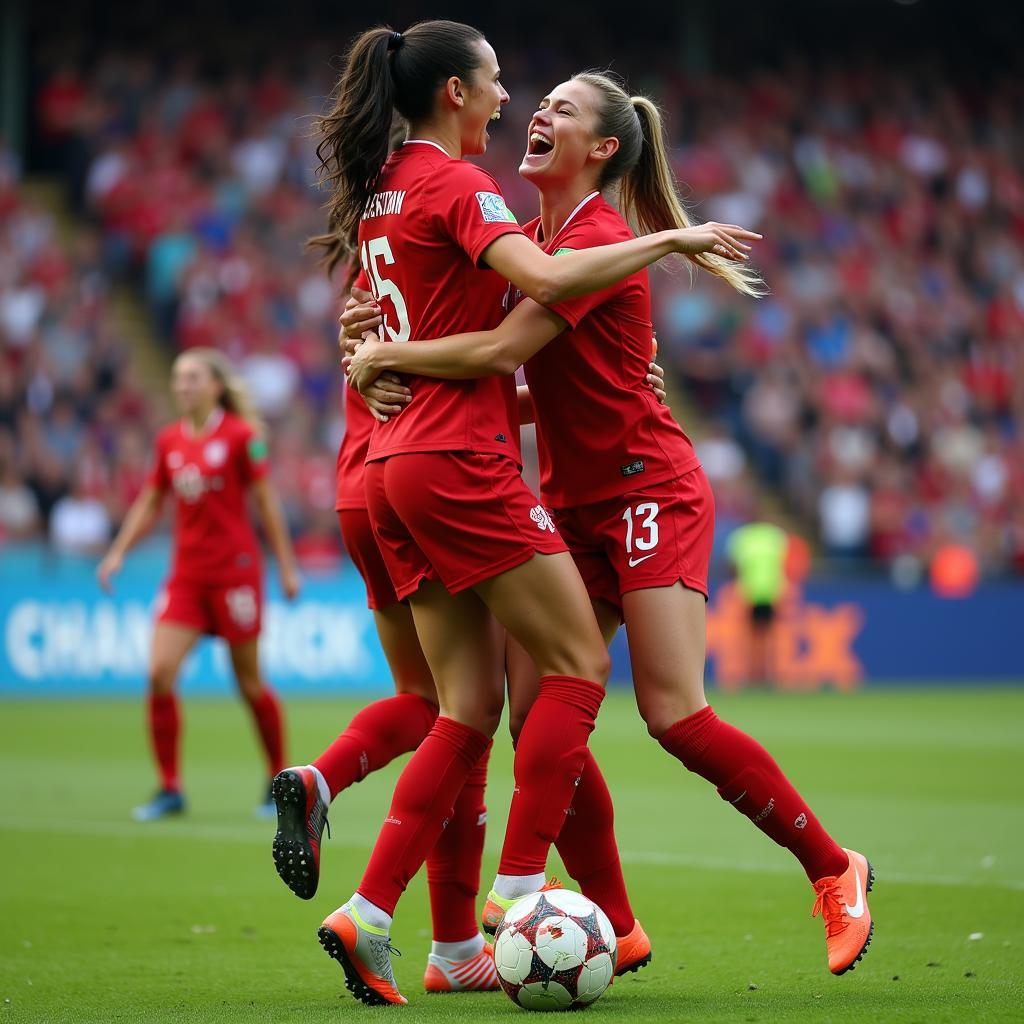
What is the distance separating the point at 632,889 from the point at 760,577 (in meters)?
11.7

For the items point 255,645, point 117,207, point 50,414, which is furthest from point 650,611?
point 117,207

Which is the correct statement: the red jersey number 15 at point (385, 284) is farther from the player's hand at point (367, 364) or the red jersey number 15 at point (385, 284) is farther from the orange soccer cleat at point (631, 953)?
the orange soccer cleat at point (631, 953)

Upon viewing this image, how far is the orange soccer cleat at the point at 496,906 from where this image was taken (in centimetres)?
461

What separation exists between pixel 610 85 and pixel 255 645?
506cm

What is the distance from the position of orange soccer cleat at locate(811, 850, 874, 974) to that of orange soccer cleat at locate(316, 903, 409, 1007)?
117 centimetres

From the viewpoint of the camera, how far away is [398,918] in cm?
628

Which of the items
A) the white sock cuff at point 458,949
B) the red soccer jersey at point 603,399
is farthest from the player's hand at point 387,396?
the white sock cuff at point 458,949

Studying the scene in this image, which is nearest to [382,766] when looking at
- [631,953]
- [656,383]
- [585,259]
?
[631,953]

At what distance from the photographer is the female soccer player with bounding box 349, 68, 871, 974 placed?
480cm

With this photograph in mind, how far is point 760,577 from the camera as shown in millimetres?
18281

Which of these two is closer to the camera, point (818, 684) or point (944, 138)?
point (818, 684)

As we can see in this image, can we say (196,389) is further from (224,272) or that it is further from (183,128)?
(183,128)

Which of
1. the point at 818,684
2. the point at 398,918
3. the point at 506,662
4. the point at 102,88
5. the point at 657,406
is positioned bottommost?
the point at 818,684

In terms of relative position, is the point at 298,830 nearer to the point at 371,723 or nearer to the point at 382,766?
the point at 382,766
